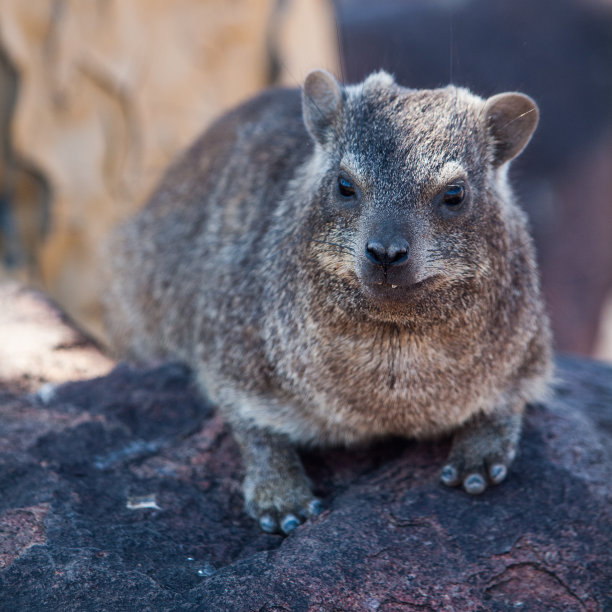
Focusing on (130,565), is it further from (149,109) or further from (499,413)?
(149,109)

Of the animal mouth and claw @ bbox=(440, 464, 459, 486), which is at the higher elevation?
the animal mouth

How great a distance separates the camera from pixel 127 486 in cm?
404

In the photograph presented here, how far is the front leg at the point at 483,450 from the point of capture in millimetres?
4070

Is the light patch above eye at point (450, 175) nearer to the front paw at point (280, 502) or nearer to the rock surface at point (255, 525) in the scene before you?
the rock surface at point (255, 525)

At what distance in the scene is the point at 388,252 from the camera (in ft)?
11.4

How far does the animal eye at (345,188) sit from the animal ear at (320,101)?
531 millimetres

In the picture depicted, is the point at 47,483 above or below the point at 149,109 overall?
below

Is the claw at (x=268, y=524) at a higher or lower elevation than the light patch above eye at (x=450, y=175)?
lower

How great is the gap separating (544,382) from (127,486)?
2469 millimetres

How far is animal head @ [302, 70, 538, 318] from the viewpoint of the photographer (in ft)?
11.9

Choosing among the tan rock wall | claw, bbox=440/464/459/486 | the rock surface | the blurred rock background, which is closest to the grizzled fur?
claw, bbox=440/464/459/486

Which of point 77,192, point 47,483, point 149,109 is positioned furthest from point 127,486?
point 149,109

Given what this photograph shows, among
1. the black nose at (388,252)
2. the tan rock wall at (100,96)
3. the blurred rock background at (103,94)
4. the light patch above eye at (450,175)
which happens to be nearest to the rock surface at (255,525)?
the black nose at (388,252)

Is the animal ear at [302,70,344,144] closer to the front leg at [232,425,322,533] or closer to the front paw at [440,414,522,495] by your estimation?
the front leg at [232,425,322,533]
